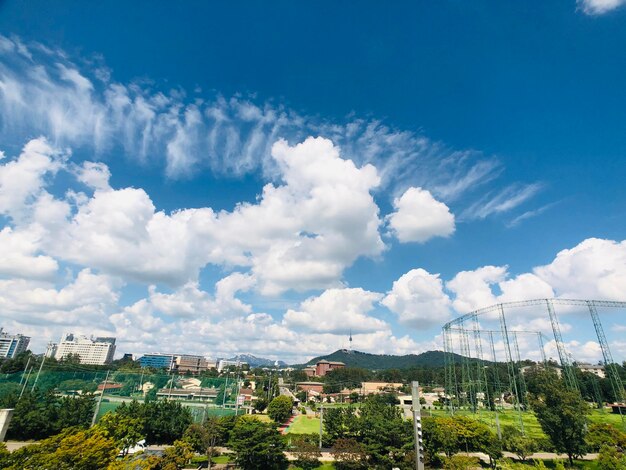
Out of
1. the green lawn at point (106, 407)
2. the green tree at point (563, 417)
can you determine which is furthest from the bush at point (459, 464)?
the green lawn at point (106, 407)

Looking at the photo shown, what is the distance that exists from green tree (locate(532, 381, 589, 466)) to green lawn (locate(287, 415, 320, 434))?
2984cm

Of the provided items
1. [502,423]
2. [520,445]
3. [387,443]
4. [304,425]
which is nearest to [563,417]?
[520,445]

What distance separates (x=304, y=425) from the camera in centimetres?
5556

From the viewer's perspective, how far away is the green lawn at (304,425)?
49.7m

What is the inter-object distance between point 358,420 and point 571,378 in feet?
115

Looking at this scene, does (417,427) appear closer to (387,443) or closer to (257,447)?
Result: (257,447)

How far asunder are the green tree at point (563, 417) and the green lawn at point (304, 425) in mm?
29839

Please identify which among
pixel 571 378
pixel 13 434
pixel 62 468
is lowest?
pixel 13 434

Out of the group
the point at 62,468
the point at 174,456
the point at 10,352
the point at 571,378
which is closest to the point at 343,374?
the point at 571,378

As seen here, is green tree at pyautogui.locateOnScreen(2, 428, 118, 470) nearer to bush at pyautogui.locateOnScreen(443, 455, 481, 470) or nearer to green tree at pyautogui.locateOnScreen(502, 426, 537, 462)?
bush at pyautogui.locateOnScreen(443, 455, 481, 470)

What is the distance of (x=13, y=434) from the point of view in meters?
36.5

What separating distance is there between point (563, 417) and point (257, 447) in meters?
26.4

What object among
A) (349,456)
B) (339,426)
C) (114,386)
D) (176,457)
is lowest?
(349,456)

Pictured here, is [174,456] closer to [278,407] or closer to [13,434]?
[13,434]
